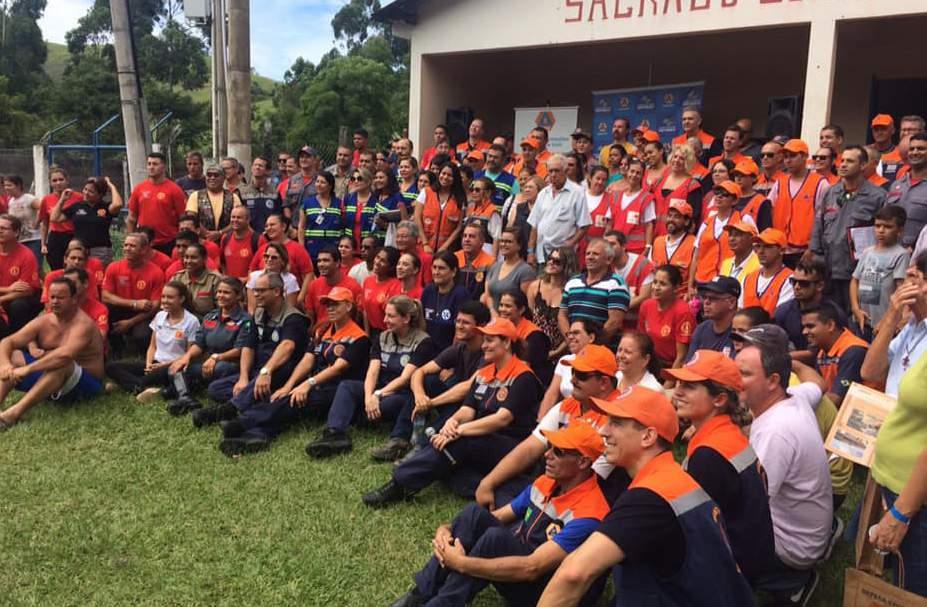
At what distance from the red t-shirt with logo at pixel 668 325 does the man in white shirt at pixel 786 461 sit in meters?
2.36

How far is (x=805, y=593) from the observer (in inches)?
153

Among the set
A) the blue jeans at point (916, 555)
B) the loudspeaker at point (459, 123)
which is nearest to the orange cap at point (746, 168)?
the blue jeans at point (916, 555)

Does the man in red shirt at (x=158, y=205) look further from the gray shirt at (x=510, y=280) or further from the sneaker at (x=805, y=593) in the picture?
the sneaker at (x=805, y=593)

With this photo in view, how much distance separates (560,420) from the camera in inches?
180

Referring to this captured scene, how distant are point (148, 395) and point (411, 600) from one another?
4.26m

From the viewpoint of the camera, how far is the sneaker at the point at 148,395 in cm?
718

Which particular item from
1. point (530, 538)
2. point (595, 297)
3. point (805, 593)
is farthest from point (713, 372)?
point (595, 297)

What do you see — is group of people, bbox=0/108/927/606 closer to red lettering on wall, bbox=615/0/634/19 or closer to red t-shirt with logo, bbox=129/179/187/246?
red t-shirt with logo, bbox=129/179/187/246

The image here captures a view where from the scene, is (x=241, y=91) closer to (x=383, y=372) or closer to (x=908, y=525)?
(x=383, y=372)

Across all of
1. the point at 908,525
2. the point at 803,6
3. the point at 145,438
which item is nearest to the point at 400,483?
the point at 145,438

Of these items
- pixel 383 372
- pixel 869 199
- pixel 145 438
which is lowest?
pixel 145 438

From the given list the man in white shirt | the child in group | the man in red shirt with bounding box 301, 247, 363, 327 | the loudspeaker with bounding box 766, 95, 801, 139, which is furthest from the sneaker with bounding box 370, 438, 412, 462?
the loudspeaker with bounding box 766, 95, 801, 139

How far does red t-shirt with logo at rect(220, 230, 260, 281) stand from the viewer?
845cm

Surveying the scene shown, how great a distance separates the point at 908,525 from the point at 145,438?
214 inches
